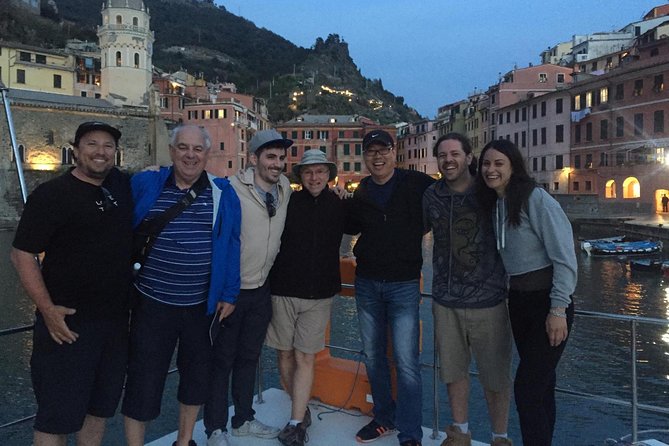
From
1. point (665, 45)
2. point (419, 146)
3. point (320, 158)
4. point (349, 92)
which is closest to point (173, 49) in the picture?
point (349, 92)

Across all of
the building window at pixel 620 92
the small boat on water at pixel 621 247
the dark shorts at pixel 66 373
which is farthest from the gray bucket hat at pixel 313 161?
the building window at pixel 620 92

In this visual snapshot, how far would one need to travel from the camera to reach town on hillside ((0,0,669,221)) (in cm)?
3291

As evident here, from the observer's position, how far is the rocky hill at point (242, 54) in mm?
66875

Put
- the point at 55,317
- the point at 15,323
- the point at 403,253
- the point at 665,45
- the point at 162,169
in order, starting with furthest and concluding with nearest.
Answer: the point at 665,45
the point at 15,323
the point at 403,253
the point at 162,169
the point at 55,317

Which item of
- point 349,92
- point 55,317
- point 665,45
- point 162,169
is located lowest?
point 55,317

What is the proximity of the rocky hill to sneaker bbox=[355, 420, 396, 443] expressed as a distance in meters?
63.3

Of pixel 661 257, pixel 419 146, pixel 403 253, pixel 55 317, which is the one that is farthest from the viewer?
pixel 419 146

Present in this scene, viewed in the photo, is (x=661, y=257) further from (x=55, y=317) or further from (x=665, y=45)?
(x=55, y=317)

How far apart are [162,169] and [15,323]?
556 inches

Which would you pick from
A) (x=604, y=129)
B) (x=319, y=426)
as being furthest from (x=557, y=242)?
(x=604, y=129)

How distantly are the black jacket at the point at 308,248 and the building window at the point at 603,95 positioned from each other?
122 feet

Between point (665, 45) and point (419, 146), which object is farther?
point (419, 146)

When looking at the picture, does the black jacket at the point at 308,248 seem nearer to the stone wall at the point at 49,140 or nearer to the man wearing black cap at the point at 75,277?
the man wearing black cap at the point at 75,277

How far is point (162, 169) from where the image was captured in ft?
9.79
